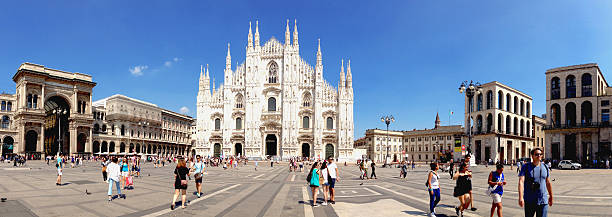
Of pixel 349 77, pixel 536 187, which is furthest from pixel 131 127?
pixel 536 187

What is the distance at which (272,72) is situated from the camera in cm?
6372

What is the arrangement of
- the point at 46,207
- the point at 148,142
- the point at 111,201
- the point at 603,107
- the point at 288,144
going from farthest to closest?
the point at 148,142, the point at 288,144, the point at 603,107, the point at 111,201, the point at 46,207

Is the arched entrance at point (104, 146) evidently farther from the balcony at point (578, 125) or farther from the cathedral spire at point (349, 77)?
the balcony at point (578, 125)

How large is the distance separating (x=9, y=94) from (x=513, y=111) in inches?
3365

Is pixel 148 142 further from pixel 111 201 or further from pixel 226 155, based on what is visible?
pixel 111 201

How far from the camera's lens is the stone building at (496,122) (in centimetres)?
5597

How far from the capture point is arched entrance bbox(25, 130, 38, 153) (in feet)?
181

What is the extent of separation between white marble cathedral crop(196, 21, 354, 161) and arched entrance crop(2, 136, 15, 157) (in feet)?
96.3

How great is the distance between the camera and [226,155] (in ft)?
206

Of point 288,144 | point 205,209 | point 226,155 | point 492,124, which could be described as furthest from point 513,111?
point 205,209

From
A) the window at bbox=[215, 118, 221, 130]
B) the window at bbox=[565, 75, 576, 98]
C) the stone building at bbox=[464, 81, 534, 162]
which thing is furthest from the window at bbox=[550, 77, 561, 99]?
the window at bbox=[215, 118, 221, 130]

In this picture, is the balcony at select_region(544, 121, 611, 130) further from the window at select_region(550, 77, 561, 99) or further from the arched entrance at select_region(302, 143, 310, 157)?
the arched entrance at select_region(302, 143, 310, 157)

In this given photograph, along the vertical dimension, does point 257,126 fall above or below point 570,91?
below

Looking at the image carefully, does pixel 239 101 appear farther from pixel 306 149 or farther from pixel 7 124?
pixel 7 124
